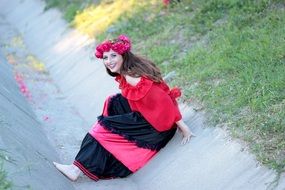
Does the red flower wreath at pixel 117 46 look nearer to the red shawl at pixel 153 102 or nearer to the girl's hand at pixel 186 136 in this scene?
the red shawl at pixel 153 102

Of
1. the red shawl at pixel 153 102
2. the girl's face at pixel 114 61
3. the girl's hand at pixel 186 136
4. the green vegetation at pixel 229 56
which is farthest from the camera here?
the girl's hand at pixel 186 136

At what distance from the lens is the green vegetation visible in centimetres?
549

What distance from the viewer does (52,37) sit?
44.9 ft

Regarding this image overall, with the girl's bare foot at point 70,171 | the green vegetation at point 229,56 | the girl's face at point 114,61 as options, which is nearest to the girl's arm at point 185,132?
the green vegetation at point 229,56

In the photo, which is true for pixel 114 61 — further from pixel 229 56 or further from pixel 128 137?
pixel 229 56

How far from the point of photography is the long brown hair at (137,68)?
5.75m

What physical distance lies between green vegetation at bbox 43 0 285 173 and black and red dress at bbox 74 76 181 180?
54 centimetres

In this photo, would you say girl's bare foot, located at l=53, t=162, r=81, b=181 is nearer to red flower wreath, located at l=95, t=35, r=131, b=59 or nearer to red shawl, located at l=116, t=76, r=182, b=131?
red shawl, located at l=116, t=76, r=182, b=131

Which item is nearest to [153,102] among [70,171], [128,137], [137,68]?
[137,68]

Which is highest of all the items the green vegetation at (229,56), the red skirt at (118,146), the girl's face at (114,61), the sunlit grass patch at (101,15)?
the girl's face at (114,61)

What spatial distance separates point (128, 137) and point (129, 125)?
0.12 meters

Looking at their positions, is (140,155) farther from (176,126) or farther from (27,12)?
(27,12)

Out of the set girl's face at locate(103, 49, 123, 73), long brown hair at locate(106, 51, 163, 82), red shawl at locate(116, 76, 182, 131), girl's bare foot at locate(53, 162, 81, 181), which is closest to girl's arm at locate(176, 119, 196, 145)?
red shawl at locate(116, 76, 182, 131)

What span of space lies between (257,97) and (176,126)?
0.84 metres
